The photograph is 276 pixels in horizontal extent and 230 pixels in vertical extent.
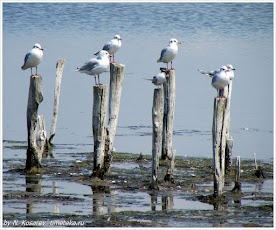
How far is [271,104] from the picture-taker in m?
26.1

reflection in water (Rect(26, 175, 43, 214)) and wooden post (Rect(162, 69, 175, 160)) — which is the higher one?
wooden post (Rect(162, 69, 175, 160))

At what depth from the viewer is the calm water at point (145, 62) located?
890 inches

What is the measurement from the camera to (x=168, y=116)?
19.0m

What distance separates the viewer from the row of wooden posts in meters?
15.3

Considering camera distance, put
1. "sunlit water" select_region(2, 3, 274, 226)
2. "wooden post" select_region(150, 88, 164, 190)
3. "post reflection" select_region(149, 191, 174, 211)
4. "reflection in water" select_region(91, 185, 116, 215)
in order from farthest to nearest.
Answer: "sunlit water" select_region(2, 3, 274, 226) < "wooden post" select_region(150, 88, 164, 190) < "post reflection" select_region(149, 191, 174, 211) < "reflection in water" select_region(91, 185, 116, 215)

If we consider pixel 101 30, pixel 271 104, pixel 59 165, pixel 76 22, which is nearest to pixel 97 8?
pixel 76 22

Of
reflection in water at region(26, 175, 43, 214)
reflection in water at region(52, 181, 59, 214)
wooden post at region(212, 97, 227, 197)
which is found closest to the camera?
reflection in water at region(52, 181, 59, 214)

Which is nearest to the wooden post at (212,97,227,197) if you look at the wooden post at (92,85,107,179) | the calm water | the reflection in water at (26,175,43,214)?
the wooden post at (92,85,107,179)

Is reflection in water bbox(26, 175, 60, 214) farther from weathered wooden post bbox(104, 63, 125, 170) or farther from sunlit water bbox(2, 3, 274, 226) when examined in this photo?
weathered wooden post bbox(104, 63, 125, 170)

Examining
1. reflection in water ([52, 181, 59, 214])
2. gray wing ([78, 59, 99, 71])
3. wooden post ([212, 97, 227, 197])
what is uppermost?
gray wing ([78, 59, 99, 71])

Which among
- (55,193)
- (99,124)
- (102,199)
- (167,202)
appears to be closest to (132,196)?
(102,199)

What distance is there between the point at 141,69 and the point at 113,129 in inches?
511

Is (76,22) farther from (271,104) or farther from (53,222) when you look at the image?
(53,222)

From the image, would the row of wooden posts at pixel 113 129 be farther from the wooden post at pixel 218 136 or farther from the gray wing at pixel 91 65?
the gray wing at pixel 91 65
